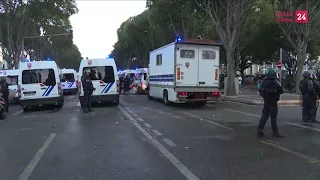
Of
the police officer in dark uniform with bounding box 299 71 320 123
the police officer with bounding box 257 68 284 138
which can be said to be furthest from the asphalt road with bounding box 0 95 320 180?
the police officer in dark uniform with bounding box 299 71 320 123

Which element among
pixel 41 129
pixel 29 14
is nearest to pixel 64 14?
pixel 29 14

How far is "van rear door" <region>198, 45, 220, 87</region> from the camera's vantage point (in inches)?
664

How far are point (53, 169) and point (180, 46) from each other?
36.8 ft

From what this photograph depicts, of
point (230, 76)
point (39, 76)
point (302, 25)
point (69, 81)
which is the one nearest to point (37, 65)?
point (39, 76)

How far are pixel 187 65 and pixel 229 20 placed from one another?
8.10 metres

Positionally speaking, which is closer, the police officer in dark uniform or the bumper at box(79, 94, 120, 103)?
the police officer in dark uniform

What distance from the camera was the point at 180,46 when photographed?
1653 centimetres

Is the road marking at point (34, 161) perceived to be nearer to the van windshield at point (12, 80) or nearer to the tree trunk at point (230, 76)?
the van windshield at point (12, 80)

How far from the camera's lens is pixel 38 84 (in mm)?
16641

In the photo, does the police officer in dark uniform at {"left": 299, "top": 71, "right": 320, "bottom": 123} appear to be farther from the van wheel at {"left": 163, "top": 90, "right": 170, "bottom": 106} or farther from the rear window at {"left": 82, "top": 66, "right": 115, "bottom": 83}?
the rear window at {"left": 82, "top": 66, "right": 115, "bottom": 83}

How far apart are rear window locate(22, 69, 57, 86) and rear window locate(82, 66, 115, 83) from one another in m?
1.57

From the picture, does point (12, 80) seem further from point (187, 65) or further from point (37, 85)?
point (187, 65)

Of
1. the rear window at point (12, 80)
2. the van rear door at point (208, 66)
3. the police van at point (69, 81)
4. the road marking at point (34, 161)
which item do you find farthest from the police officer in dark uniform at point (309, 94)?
the police van at point (69, 81)

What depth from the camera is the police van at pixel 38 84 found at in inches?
653
